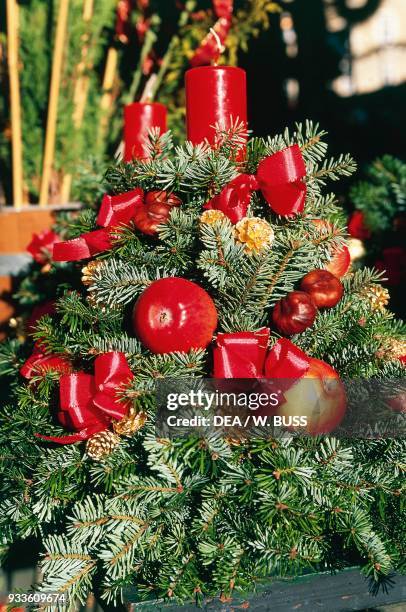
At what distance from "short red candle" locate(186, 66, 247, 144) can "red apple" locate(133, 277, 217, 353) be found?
0.31 meters

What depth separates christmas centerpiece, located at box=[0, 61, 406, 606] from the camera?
2.48 ft

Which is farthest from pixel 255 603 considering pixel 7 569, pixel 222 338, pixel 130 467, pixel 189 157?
pixel 7 569

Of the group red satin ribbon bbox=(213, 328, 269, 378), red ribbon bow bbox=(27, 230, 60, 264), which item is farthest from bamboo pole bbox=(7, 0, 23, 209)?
red satin ribbon bbox=(213, 328, 269, 378)

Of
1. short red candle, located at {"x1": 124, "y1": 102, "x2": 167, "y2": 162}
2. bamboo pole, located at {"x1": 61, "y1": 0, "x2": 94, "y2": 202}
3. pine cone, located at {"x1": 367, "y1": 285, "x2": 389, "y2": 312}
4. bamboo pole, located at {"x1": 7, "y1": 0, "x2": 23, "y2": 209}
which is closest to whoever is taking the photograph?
pine cone, located at {"x1": 367, "y1": 285, "x2": 389, "y2": 312}

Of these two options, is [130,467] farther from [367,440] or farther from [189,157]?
[189,157]

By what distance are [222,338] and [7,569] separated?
42.2 inches

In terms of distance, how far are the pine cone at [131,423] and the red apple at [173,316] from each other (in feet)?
0.28

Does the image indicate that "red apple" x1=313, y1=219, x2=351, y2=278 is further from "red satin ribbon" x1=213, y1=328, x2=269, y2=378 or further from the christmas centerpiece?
"red satin ribbon" x1=213, y1=328, x2=269, y2=378

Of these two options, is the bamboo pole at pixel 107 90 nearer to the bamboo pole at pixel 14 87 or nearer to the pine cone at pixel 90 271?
the bamboo pole at pixel 14 87

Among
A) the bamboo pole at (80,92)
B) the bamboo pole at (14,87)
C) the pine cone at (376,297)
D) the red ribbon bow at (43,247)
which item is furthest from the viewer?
the bamboo pole at (80,92)

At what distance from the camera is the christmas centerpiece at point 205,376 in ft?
2.48

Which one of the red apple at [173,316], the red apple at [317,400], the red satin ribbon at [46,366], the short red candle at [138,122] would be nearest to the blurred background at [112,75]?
the short red candle at [138,122]

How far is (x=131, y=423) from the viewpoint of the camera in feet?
2.61

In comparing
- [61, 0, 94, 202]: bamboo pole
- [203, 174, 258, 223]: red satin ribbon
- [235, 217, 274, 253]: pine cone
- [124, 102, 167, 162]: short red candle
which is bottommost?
[235, 217, 274, 253]: pine cone
